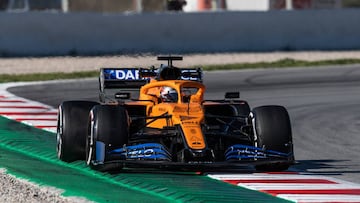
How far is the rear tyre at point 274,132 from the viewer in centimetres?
1070

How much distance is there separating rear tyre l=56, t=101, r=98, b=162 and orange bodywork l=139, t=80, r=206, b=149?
71cm

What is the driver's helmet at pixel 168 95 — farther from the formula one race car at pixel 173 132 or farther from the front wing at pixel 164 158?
the front wing at pixel 164 158

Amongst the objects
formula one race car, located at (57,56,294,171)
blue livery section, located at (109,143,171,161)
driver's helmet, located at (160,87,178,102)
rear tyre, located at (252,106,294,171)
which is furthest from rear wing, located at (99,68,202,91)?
blue livery section, located at (109,143,171,161)

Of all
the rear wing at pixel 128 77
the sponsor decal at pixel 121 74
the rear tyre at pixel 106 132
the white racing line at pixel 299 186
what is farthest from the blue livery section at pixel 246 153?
the sponsor decal at pixel 121 74

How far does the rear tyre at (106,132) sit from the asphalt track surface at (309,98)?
2.15 m

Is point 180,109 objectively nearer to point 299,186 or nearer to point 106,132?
point 106,132

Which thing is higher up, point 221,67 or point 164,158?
point 164,158

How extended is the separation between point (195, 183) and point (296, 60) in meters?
19.6

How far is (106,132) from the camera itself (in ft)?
34.1

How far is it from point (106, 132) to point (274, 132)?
5.73ft

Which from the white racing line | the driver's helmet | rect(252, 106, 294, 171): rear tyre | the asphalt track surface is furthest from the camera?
the asphalt track surface

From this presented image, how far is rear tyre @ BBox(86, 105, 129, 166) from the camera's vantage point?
10336mm

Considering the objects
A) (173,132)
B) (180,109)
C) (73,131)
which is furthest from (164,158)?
(73,131)

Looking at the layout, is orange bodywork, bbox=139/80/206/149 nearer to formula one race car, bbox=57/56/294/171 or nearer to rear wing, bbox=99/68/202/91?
formula one race car, bbox=57/56/294/171
